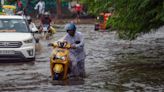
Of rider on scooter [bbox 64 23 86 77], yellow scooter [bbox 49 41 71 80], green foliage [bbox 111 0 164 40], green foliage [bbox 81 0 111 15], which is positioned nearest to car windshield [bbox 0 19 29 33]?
green foliage [bbox 81 0 111 15]

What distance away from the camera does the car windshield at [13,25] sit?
65.9 feet

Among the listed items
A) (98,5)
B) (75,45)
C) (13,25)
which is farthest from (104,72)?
(13,25)

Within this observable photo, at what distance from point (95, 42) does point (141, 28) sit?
8.92 metres

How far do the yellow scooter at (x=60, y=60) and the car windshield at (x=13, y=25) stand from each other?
530cm

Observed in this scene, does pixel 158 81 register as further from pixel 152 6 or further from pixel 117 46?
pixel 117 46

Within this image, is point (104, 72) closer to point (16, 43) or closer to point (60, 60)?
point (60, 60)

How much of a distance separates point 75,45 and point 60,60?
546 mm

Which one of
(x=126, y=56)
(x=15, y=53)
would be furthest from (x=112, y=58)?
(x=15, y=53)

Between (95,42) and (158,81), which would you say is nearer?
(158,81)

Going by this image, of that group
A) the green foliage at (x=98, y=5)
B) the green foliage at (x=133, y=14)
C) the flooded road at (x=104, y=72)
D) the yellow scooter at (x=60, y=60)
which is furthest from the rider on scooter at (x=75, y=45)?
the green foliage at (x=98, y=5)

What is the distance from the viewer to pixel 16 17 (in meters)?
20.8

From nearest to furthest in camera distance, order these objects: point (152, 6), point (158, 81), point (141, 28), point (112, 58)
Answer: point (158, 81) < point (152, 6) < point (141, 28) < point (112, 58)

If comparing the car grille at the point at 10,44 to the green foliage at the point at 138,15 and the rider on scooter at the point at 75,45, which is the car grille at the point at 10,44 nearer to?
the green foliage at the point at 138,15

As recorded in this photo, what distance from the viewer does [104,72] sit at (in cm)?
1698
